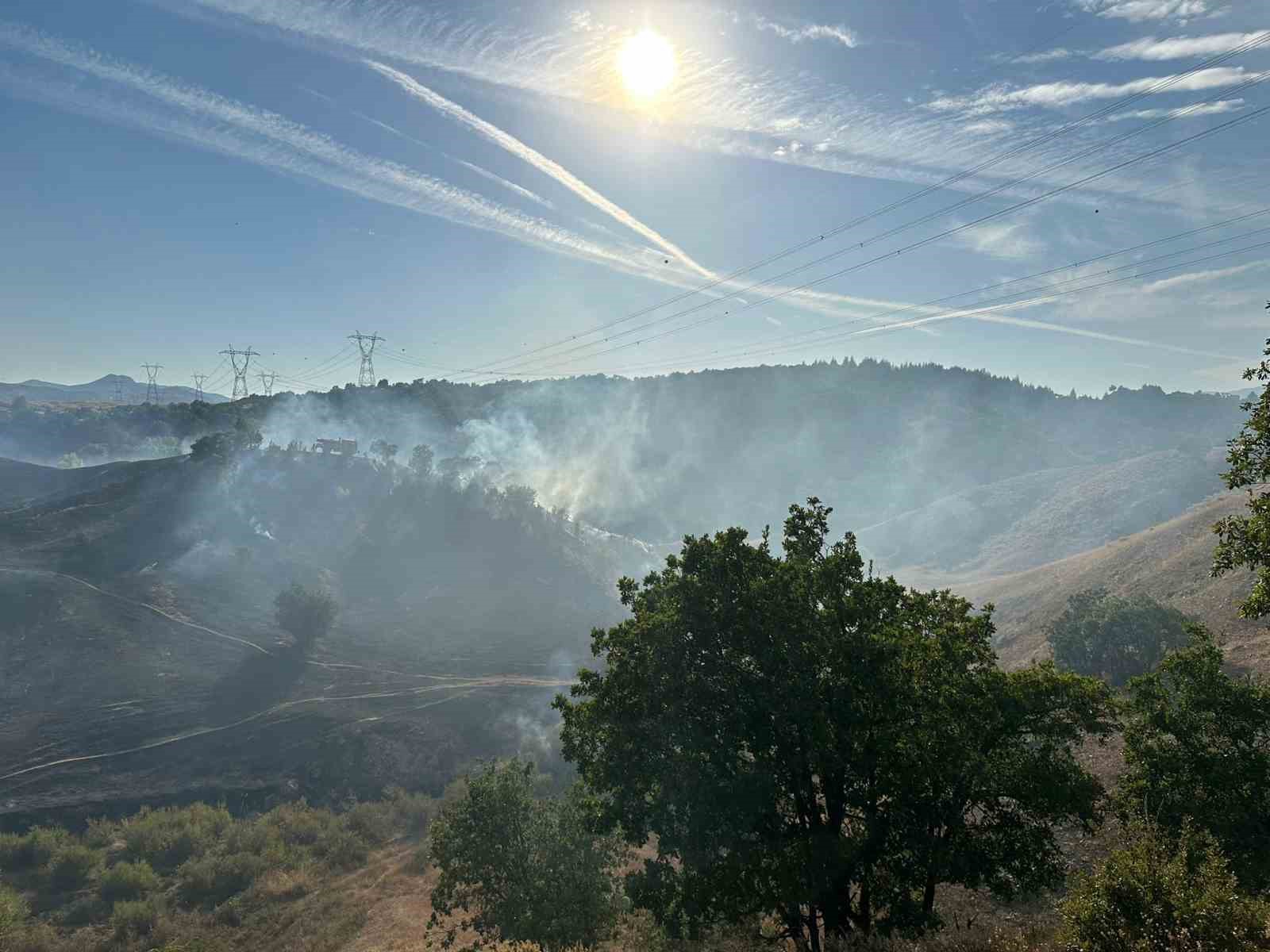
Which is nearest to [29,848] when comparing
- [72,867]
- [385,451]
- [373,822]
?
[72,867]

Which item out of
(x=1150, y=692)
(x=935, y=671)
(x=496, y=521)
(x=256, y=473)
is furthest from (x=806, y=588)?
(x=256, y=473)

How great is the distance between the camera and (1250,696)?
1905 centimetres

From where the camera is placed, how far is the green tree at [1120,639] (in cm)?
4781

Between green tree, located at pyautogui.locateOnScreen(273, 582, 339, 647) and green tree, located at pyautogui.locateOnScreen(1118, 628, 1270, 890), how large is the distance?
238 ft

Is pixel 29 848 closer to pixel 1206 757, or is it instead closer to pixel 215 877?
pixel 215 877

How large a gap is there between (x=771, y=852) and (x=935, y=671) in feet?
20.4

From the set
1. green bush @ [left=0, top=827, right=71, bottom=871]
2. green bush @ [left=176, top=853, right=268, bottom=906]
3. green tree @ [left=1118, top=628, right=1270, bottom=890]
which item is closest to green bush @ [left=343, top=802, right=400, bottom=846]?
green bush @ [left=176, top=853, right=268, bottom=906]

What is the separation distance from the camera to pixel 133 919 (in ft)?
111

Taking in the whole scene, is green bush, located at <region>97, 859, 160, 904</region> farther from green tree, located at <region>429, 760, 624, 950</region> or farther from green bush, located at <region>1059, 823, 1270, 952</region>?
green bush, located at <region>1059, 823, 1270, 952</region>

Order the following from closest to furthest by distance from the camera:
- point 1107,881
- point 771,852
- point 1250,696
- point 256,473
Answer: point 1107,881 < point 771,852 < point 1250,696 < point 256,473

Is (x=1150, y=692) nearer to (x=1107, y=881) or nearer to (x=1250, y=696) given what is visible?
(x=1250, y=696)

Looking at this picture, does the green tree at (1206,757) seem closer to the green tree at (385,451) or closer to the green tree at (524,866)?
the green tree at (524,866)

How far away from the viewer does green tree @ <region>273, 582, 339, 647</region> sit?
234ft

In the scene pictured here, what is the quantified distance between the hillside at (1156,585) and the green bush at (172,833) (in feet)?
211
